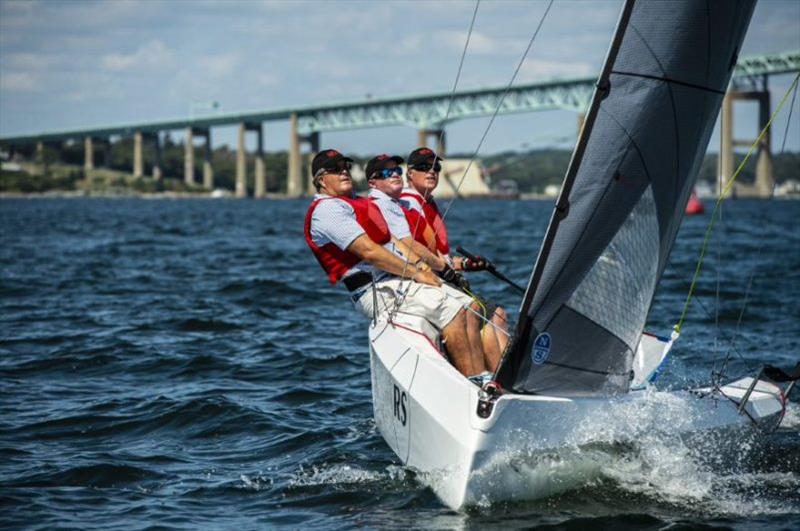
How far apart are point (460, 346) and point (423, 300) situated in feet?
1.16

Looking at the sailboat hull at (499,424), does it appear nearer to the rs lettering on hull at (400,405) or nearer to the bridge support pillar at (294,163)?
the rs lettering on hull at (400,405)

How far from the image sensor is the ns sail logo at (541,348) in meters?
4.83

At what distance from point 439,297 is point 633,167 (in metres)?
1.62

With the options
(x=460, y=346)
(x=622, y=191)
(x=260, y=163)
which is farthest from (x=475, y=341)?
(x=260, y=163)

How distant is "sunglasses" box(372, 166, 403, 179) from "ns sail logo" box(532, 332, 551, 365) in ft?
6.18

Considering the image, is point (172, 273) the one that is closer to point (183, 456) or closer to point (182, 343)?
point (182, 343)

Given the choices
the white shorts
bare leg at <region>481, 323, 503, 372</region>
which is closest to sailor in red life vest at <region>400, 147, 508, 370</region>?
bare leg at <region>481, 323, 503, 372</region>

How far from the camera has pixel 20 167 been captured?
132125mm

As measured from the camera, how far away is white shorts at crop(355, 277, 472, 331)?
19.7 ft

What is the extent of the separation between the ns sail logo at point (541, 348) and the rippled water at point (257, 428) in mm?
497

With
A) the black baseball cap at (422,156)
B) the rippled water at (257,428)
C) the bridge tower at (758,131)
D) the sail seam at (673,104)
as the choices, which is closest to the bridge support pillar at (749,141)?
the bridge tower at (758,131)

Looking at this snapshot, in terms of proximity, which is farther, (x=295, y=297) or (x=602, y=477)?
(x=295, y=297)

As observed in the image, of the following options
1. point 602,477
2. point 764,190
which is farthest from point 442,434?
point 764,190

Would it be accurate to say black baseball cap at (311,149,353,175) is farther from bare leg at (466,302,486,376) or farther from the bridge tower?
the bridge tower
